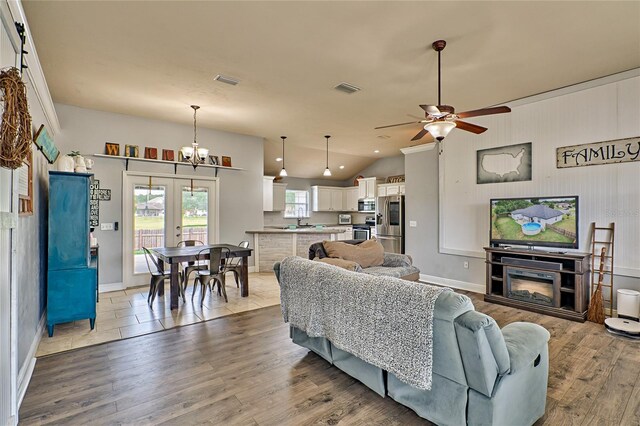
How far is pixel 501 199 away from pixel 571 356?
236 cm

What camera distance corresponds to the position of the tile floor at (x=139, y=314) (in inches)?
132

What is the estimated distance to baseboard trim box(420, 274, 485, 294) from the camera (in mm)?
5344

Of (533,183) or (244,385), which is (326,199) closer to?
(533,183)

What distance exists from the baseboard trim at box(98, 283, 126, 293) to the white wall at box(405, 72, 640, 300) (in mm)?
5291

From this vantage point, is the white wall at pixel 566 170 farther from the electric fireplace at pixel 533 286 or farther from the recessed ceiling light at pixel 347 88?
the recessed ceiling light at pixel 347 88

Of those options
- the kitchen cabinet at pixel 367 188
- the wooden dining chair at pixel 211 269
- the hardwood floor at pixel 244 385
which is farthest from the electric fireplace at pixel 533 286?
the kitchen cabinet at pixel 367 188

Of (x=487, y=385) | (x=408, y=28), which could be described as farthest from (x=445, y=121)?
(x=487, y=385)

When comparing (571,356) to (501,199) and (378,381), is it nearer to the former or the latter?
(378,381)

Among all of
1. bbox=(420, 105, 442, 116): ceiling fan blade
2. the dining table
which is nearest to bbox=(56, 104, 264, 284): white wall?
the dining table

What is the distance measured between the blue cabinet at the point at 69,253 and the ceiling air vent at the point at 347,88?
124 inches

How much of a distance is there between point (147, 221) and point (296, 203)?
5.32 metres

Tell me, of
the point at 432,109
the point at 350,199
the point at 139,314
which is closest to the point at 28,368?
the point at 139,314

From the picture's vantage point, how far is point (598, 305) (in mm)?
3852

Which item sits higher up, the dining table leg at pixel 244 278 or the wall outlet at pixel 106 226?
the wall outlet at pixel 106 226
